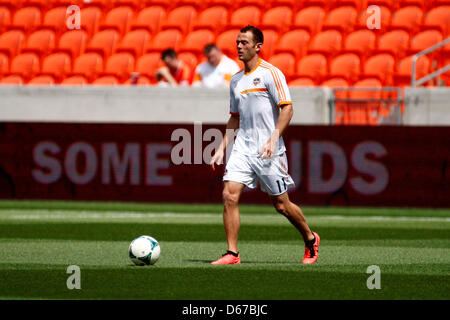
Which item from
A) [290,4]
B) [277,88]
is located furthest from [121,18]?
[277,88]

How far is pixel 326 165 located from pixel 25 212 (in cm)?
534

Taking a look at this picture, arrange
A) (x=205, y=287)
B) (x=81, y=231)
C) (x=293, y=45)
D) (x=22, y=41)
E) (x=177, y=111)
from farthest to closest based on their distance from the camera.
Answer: (x=22, y=41), (x=293, y=45), (x=177, y=111), (x=81, y=231), (x=205, y=287)

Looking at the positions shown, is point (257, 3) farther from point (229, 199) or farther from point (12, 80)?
point (229, 199)

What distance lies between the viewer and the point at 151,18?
22.9m

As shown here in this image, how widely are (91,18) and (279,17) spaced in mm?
4923

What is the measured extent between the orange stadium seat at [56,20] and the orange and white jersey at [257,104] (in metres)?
15.0

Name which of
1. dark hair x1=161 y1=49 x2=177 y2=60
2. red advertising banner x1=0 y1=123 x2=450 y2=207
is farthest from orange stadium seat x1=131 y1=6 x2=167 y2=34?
red advertising banner x1=0 y1=123 x2=450 y2=207

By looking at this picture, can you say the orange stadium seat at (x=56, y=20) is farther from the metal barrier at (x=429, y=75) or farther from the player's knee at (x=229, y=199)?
the player's knee at (x=229, y=199)

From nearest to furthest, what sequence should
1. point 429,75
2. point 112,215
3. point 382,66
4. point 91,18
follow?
point 112,215, point 429,75, point 382,66, point 91,18

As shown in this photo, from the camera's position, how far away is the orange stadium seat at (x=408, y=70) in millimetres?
18875

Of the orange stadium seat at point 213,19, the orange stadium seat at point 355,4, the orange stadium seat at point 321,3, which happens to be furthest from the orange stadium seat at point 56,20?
the orange stadium seat at point 355,4
